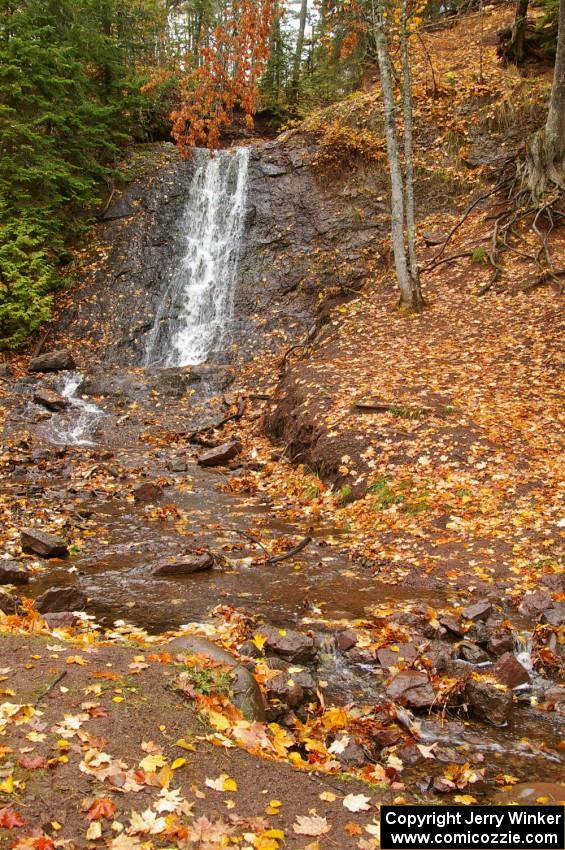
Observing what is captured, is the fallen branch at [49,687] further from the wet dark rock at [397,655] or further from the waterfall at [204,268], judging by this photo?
the waterfall at [204,268]

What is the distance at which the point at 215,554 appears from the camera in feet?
23.0

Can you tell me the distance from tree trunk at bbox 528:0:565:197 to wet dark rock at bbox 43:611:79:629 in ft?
45.3

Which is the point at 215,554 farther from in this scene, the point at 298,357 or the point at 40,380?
the point at 40,380

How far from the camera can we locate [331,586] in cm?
616

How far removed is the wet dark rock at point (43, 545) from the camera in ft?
22.3

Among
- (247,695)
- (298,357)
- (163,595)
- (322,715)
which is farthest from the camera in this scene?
(298,357)

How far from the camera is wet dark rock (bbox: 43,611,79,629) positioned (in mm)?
4863

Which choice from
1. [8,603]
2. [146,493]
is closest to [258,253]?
[146,493]

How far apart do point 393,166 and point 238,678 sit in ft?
37.0

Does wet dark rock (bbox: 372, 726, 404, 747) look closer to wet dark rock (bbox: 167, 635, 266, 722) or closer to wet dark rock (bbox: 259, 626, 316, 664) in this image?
wet dark rock (bbox: 167, 635, 266, 722)

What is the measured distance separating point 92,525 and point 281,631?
415 cm

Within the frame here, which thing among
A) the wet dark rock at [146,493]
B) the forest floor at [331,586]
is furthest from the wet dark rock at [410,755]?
the wet dark rock at [146,493]

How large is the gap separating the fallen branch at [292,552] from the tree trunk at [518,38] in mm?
17839

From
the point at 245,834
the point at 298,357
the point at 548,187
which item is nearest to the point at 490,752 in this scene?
the point at 245,834
